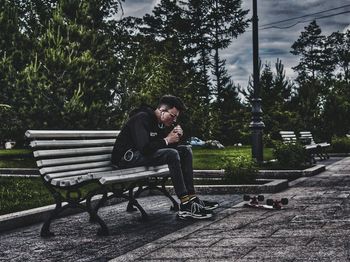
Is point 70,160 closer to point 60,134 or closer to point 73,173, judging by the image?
point 73,173

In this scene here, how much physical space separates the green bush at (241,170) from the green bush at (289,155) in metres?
3.62

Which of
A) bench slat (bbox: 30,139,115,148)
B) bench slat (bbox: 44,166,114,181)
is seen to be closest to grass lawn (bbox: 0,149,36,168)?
bench slat (bbox: 30,139,115,148)

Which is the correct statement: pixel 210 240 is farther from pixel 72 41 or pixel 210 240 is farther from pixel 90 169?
pixel 72 41

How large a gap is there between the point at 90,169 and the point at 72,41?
16659mm

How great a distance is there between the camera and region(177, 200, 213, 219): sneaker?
6.53m

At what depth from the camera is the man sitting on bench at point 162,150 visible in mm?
6598

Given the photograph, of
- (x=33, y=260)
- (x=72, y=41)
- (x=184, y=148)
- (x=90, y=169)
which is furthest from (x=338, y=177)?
(x=72, y=41)

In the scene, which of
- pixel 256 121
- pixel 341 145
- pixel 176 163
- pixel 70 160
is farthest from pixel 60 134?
pixel 341 145

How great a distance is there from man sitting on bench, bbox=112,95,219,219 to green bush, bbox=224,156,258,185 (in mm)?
2980

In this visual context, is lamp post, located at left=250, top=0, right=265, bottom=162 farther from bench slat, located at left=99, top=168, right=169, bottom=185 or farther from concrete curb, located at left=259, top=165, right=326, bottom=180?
bench slat, located at left=99, top=168, right=169, bottom=185

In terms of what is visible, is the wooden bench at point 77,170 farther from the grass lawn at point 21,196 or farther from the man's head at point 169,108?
the grass lawn at point 21,196

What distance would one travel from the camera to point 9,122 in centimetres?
2186

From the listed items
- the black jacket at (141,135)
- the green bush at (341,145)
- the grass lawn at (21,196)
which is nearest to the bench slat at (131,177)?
the black jacket at (141,135)

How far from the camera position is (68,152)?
21.1 ft
